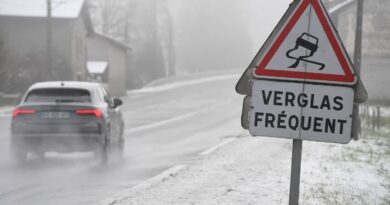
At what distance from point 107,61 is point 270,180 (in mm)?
51330

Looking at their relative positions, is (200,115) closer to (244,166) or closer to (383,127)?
(383,127)

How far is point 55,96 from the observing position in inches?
538

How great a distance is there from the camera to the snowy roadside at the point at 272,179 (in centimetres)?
884

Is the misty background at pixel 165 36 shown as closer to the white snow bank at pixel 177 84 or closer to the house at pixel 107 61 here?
the house at pixel 107 61

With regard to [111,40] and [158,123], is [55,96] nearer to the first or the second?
[158,123]

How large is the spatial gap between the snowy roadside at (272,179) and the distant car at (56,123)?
7.17 feet

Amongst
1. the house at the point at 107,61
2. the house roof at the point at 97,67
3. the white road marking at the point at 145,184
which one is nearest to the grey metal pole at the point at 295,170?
the white road marking at the point at 145,184

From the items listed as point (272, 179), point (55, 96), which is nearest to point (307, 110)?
point (272, 179)

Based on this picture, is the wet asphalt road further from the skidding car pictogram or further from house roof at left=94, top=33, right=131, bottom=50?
house roof at left=94, top=33, right=131, bottom=50

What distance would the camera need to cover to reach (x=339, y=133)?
5.02 m

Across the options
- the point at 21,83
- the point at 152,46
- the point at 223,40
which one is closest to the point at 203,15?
the point at 223,40

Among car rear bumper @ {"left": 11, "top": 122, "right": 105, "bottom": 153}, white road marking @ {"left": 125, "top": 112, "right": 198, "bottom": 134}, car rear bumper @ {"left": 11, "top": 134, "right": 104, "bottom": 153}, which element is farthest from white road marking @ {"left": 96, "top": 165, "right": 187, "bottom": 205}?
white road marking @ {"left": 125, "top": 112, "right": 198, "bottom": 134}

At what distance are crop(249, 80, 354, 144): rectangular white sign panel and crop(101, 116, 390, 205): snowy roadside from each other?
352cm

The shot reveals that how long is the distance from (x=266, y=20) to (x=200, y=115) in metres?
94.9
